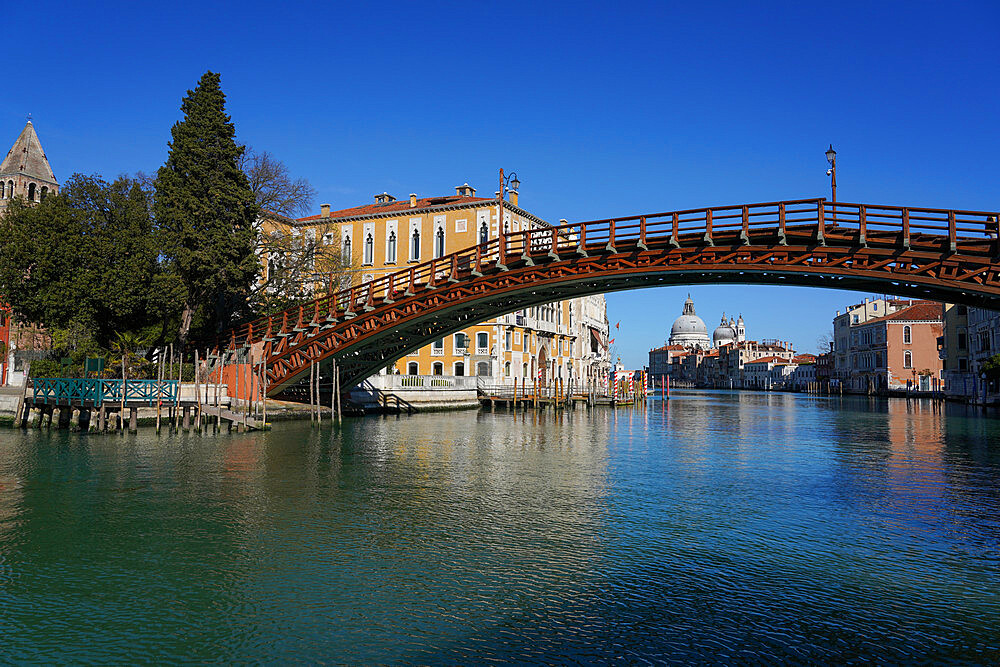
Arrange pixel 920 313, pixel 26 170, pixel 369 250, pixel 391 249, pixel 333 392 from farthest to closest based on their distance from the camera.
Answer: pixel 920 313 < pixel 26 170 < pixel 369 250 < pixel 391 249 < pixel 333 392

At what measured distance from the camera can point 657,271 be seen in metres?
24.8

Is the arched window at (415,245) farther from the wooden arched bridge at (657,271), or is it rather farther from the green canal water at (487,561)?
the green canal water at (487,561)

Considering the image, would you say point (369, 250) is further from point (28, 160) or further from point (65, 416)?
point (28, 160)

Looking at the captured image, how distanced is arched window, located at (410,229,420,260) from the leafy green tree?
76.5 ft

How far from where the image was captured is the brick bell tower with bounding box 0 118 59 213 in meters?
72.8

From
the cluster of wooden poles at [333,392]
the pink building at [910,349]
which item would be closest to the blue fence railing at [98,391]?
the cluster of wooden poles at [333,392]

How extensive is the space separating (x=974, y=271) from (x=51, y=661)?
75.8 feet

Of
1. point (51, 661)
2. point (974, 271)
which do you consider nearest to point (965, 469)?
point (974, 271)

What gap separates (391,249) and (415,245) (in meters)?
2.16

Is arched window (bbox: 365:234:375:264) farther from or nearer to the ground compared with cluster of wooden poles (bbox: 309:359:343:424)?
farther from the ground

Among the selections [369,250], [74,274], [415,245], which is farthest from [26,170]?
[74,274]

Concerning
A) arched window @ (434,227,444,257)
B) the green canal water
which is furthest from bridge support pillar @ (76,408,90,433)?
arched window @ (434,227,444,257)

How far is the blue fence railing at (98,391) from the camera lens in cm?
2553

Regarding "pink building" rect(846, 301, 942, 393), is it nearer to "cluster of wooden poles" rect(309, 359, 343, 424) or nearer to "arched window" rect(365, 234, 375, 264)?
"arched window" rect(365, 234, 375, 264)
